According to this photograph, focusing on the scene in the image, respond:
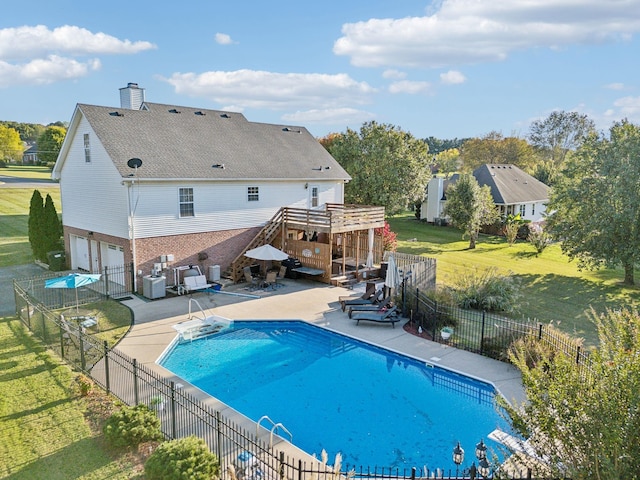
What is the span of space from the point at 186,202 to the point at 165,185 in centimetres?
136

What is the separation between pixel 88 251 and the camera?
23859 mm

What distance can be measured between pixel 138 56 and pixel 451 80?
19615 mm

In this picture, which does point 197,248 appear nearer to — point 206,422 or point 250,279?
point 250,279

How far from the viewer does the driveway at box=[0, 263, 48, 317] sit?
17.9 meters

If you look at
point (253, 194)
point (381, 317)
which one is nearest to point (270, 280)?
point (253, 194)

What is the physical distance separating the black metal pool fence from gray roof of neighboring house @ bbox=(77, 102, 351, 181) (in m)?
8.14

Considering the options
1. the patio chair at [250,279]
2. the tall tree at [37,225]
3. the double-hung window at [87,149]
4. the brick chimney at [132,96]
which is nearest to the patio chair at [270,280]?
the patio chair at [250,279]

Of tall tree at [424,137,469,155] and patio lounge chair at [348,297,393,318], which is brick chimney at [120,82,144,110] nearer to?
patio lounge chair at [348,297,393,318]

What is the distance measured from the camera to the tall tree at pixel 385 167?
39875 millimetres

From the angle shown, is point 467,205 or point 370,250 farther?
point 467,205

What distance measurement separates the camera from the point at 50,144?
92625mm

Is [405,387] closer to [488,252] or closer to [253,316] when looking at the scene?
[253,316]

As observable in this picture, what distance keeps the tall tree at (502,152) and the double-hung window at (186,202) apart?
62.6 meters

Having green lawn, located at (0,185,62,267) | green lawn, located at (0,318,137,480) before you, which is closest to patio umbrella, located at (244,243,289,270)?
green lawn, located at (0,318,137,480)
